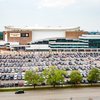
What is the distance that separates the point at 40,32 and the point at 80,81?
21.6 metres

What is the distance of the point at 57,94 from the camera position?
11.8m

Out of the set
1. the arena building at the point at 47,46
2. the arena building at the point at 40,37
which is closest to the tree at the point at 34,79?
the arena building at the point at 47,46

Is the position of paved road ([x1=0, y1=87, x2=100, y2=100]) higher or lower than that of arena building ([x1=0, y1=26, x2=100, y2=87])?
lower

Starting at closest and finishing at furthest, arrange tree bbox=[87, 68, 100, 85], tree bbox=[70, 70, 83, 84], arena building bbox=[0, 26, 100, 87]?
1. tree bbox=[70, 70, 83, 84]
2. tree bbox=[87, 68, 100, 85]
3. arena building bbox=[0, 26, 100, 87]

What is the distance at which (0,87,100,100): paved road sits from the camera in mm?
11172

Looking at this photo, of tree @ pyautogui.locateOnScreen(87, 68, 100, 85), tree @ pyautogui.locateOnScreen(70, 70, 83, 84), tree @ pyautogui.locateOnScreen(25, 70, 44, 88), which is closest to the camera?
tree @ pyautogui.locateOnScreen(25, 70, 44, 88)

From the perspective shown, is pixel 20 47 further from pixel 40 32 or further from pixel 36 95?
pixel 36 95

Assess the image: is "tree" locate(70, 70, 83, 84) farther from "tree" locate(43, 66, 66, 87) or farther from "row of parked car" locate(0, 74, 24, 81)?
"row of parked car" locate(0, 74, 24, 81)

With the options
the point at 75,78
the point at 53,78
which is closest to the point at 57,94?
the point at 53,78

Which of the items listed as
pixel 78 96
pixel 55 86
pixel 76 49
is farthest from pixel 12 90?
pixel 76 49

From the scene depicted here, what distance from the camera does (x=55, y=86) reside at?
1317 centimetres

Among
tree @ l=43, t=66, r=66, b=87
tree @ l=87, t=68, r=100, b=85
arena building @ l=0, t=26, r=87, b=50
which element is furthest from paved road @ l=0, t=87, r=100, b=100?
arena building @ l=0, t=26, r=87, b=50

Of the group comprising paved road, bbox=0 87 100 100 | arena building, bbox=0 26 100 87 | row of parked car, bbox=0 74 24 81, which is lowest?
paved road, bbox=0 87 100 100

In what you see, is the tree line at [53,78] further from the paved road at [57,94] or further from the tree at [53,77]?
the paved road at [57,94]
